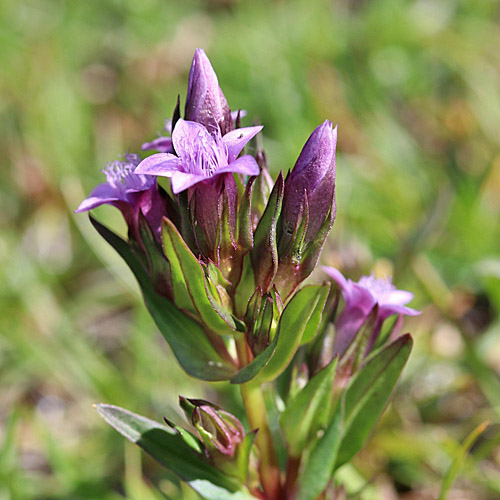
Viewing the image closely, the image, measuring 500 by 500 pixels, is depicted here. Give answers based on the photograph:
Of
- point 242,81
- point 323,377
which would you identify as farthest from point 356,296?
point 242,81

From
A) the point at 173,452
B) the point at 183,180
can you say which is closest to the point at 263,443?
the point at 173,452

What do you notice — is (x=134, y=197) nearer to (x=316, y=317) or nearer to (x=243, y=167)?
(x=243, y=167)

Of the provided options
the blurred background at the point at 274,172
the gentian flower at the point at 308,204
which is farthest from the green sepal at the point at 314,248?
the blurred background at the point at 274,172

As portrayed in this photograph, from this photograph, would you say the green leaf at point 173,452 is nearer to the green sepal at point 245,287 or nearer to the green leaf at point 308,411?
the green leaf at point 308,411

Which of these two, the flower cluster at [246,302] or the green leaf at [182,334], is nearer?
the flower cluster at [246,302]

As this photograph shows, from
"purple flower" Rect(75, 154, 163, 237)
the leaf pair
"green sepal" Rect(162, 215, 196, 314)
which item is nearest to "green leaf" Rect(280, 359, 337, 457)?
the leaf pair

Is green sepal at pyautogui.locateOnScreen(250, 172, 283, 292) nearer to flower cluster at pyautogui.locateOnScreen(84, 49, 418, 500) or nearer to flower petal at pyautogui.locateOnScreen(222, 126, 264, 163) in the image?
flower cluster at pyautogui.locateOnScreen(84, 49, 418, 500)
